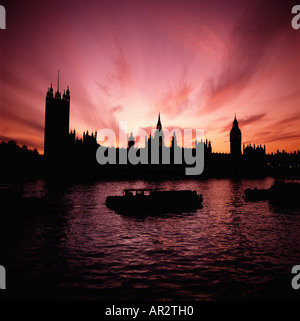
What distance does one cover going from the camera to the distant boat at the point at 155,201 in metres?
36.6

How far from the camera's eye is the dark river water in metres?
12.6

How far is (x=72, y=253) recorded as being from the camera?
18.1 meters

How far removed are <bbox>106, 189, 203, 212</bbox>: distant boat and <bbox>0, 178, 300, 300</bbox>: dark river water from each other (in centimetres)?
570

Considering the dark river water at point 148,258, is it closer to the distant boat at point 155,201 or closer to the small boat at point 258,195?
the distant boat at point 155,201

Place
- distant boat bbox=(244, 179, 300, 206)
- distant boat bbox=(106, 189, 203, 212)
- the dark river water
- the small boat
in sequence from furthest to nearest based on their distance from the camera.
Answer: the small boat < distant boat bbox=(244, 179, 300, 206) < distant boat bbox=(106, 189, 203, 212) < the dark river water

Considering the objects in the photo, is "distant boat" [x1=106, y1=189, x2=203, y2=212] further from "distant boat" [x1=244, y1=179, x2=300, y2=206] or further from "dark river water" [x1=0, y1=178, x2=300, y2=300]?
"distant boat" [x1=244, y1=179, x2=300, y2=206]

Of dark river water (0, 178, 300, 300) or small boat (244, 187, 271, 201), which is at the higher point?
small boat (244, 187, 271, 201)

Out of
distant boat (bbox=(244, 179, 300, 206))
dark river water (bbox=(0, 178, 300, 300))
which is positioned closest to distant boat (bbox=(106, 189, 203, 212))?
dark river water (bbox=(0, 178, 300, 300))

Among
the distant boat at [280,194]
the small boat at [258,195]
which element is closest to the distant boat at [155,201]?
the small boat at [258,195]

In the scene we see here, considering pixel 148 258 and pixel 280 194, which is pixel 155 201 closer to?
pixel 148 258

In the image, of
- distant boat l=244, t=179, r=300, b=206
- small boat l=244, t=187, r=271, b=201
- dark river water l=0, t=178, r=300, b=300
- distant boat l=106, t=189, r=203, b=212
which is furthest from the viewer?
small boat l=244, t=187, r=271, b=201

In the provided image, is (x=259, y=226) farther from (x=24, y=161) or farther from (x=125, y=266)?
(x=24, y=161)

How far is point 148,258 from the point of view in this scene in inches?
681

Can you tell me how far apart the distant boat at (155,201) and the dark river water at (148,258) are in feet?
18.7
